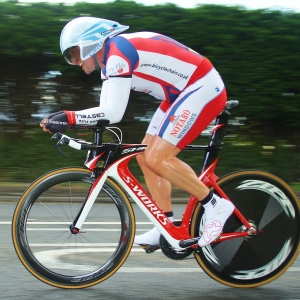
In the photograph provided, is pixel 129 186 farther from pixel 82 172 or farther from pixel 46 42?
pixel 46 42

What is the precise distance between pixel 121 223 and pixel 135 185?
0.27m

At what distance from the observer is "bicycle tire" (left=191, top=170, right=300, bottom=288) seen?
14.6ft

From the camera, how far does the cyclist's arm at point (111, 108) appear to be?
4.01 m

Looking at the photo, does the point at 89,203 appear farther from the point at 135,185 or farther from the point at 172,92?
the point at 172,92

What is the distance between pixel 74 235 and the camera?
428 centimetres

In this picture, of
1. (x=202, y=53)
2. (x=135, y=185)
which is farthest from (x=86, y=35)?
(x=202, y=53)

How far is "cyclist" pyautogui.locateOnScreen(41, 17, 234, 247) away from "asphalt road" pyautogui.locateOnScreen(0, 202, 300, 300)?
1.24ft

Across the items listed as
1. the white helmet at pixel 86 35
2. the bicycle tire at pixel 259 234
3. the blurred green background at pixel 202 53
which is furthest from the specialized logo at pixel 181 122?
the blurred green background at pixel 202 53

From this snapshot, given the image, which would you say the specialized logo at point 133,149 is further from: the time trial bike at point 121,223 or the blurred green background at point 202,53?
the blurred green background at point 202,53

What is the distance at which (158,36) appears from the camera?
429 cm

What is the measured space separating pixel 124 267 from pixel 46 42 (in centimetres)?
573

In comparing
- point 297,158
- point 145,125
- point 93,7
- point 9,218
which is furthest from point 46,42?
point 297,158

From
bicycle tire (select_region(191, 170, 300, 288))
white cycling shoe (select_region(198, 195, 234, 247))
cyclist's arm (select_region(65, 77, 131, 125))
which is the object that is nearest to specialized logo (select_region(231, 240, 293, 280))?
bicycle tire (select_region(191, 170, 300, 288))

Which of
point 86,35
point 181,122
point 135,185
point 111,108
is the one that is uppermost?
point 86,35
